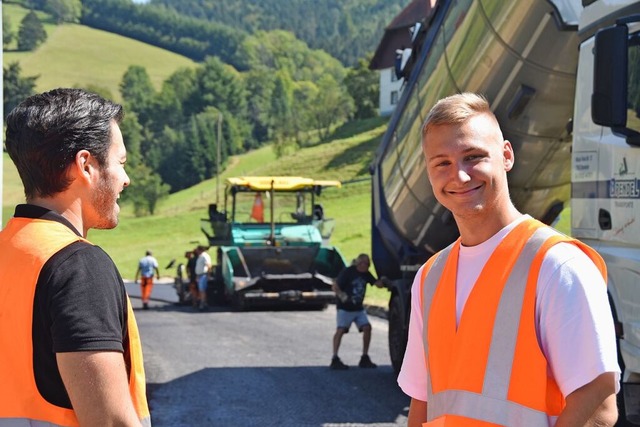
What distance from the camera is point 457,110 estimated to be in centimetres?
291

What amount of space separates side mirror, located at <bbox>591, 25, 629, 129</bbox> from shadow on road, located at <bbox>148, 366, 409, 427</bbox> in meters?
3.77

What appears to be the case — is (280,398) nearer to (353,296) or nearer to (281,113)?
(353,296)

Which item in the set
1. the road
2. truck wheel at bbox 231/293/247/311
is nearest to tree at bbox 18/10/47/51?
truck wheel at bbox 231/293/247/311

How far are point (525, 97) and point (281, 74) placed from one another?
522 ft

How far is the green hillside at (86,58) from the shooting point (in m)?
147

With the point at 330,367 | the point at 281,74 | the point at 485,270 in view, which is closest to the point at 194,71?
the point at 281,74

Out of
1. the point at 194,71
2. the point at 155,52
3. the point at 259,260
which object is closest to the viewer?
the point at 259,260

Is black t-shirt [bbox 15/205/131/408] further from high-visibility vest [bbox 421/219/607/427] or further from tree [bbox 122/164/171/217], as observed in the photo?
tree [bbox 122/164/171/217]

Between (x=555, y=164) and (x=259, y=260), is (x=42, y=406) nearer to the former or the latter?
(x=555, y=164)

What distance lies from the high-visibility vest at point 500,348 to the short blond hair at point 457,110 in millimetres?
330

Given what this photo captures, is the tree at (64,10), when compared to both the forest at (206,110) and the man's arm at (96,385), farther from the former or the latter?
the man's arm at (96,385)

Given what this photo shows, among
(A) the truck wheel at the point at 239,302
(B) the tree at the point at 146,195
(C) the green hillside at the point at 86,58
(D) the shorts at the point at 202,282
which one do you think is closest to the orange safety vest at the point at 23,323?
(A) the truck wheel at the point at 239,302

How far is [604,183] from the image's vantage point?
646 centimetres

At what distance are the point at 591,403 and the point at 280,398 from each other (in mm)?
7727
